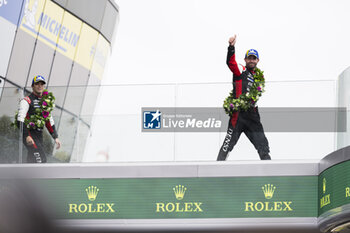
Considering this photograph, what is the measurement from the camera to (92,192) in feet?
43.1

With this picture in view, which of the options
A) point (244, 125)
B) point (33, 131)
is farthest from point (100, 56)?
point (244, 125)

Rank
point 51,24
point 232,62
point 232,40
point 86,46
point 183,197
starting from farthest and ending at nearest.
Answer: point 86,46 < point 51,24 < point 183,197 < point 232,62 < point 232,40

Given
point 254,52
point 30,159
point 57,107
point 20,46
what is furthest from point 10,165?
point 20,46

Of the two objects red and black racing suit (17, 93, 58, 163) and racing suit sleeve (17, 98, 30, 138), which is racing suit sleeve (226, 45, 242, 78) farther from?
racing suit sleeve (17, 98, 30, 138)

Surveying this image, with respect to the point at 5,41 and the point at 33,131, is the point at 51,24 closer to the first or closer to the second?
the point at 5,41

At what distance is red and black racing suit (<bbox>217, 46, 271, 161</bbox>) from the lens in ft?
42.7

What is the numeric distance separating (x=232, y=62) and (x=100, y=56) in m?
19.1

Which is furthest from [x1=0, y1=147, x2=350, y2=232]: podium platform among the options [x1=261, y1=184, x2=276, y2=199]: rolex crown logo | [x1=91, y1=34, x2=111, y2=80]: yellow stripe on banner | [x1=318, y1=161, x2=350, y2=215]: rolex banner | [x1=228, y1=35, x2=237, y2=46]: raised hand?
[x1=91, y1=34, x2=111, y2=80]: yellow stripe on banner

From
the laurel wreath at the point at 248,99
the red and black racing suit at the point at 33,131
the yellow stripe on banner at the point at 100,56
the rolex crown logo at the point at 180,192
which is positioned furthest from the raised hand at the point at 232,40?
the yellow stripe on banner at the point at 100,56

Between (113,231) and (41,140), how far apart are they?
2.16m

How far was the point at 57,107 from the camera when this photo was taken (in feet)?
45.3

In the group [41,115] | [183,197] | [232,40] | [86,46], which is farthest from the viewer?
[86,46]

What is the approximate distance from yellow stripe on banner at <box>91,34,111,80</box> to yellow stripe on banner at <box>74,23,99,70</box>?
35cm

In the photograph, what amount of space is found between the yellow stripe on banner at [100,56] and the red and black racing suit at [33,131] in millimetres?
16913
